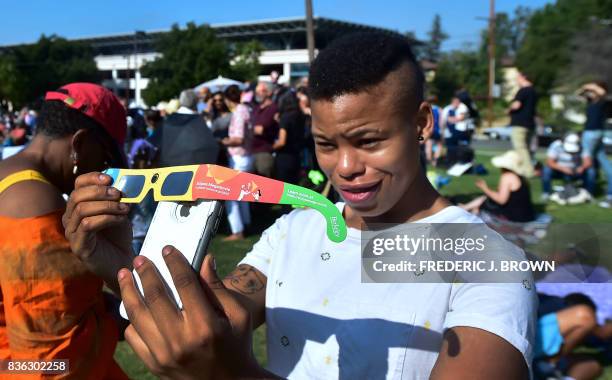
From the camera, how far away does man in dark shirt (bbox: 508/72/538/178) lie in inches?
374

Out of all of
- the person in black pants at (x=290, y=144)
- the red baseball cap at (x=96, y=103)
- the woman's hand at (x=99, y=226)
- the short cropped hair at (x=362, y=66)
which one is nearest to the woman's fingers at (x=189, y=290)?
the woman's hand at (x=99, y=226)

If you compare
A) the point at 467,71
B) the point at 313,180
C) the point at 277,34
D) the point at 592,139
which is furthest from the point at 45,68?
the point at 313,180

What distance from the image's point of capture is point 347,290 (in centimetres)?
132

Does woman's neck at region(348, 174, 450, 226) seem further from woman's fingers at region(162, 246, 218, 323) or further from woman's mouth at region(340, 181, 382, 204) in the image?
woman's fingers at region(162, 246, 218, 323)

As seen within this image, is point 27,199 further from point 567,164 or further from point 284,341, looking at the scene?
point 567,164

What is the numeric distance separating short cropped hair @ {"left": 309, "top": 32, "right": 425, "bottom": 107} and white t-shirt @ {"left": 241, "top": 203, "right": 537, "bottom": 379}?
14.1 inches

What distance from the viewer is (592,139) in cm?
923

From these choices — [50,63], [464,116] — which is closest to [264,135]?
[464,116]

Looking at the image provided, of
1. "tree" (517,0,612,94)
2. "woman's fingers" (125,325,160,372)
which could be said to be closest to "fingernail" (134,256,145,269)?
"woman's fingers" (125,325,160,372)

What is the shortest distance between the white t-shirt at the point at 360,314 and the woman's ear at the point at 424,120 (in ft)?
0.69

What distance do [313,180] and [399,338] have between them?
3.61 feet

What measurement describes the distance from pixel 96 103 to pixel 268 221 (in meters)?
6.16

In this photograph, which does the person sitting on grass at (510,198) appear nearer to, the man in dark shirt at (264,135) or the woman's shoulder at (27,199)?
the man in dark shirt at (264,135)

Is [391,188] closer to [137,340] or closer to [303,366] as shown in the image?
[303,366]
